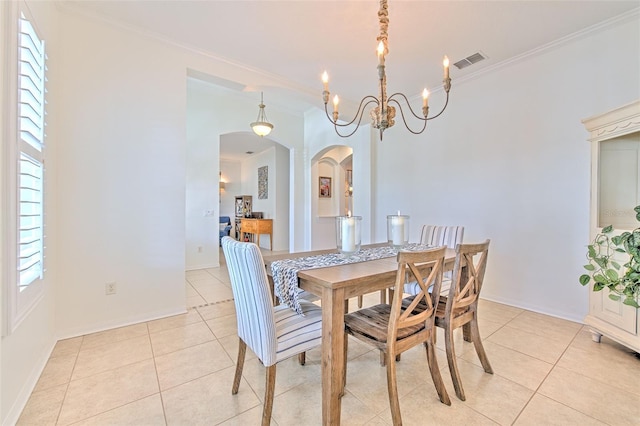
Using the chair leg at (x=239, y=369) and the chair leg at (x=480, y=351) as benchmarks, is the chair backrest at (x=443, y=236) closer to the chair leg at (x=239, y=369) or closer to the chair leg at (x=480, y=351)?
the chair leg at (x=480, y=351)

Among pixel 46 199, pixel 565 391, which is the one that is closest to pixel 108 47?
pixel 46 199

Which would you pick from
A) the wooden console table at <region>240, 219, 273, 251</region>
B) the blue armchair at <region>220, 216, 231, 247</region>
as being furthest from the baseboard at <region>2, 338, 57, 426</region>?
the blue armchair at <region>220, 216, 231, 247</region>

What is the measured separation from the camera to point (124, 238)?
251 centimetres

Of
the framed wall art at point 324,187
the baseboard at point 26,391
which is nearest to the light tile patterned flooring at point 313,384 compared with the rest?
the baseboard at point 26,391

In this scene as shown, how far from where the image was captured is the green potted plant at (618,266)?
1.74 meters

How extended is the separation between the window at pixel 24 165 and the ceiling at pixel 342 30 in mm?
1061

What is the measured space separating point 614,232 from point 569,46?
6.13ft

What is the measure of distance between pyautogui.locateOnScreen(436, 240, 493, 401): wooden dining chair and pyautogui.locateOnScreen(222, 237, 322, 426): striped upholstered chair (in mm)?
749

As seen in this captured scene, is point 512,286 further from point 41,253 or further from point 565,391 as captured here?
point 41,253

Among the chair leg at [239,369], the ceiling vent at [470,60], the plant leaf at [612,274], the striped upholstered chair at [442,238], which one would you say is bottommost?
the chair leg at [239,369]

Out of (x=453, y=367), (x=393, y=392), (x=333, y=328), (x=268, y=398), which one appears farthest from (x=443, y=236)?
(x=268, y=398)

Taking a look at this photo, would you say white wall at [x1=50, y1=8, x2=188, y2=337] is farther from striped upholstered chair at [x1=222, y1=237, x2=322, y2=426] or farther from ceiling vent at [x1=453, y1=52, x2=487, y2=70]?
ceiling vent at [x1=453, y1=52, x2=487, y2=70]

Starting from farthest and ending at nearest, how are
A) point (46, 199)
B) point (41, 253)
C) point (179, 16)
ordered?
point (179, 16) < point (46, 199) < point (41, 253)

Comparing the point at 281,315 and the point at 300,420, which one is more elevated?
the point at 281,315
